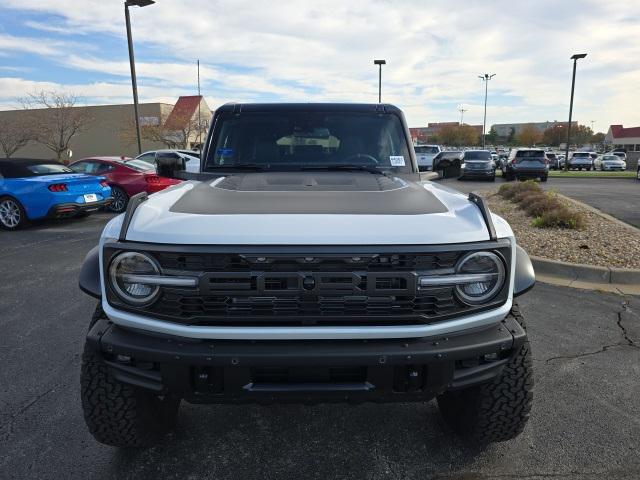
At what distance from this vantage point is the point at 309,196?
8.46 feet

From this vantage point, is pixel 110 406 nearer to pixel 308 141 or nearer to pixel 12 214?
pixel 308 141

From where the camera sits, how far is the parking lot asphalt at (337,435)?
2.47 m

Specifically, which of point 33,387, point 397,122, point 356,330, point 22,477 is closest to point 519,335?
point 356,330

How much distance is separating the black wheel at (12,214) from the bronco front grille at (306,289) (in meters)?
9.09

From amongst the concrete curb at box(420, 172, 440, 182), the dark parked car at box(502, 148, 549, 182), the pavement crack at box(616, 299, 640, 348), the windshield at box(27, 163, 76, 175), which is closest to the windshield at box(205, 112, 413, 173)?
the concrete curb at box(420, 172, 440, 182)

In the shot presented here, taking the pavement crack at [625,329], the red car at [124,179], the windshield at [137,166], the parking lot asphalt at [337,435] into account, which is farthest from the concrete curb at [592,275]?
the windshield at [137,166]

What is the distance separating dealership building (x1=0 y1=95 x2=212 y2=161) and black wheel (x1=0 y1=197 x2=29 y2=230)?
3074cm

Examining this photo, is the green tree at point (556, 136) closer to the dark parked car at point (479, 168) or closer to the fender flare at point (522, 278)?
the dark parked car at point (479, 168)

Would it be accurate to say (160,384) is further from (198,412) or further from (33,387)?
(33,387)

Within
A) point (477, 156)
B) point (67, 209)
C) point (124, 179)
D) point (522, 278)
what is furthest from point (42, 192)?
point (477, 156)

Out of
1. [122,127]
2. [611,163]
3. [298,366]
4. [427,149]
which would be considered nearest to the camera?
[298,366]

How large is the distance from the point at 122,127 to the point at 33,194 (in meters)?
37.9

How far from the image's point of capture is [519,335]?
2.16m

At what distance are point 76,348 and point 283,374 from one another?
257 cm
